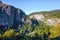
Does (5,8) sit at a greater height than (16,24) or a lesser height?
greater

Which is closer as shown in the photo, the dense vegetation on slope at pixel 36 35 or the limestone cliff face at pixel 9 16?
the dense vegetation on slope at pixel 36 35

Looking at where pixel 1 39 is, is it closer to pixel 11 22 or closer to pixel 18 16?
pixel 11 22

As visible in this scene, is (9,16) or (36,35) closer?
(36,35)

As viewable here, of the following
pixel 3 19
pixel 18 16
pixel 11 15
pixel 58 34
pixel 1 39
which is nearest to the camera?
pixel 58 34

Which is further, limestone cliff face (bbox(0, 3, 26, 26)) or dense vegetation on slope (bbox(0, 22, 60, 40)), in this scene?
limestone cliff face (bbox(0, 3, 26, 26))

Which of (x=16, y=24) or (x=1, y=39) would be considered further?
(x=16, y=24)

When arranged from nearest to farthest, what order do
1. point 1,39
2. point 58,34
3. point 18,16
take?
point 58,34 → point 1,39 → point 18,16

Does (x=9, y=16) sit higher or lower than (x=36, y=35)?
higher

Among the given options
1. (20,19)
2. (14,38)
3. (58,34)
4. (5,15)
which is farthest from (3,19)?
(58,34)
